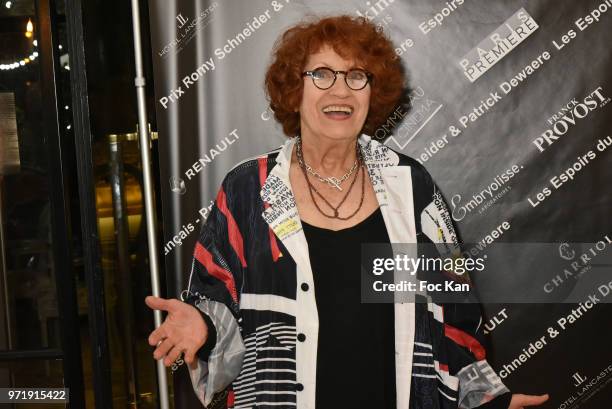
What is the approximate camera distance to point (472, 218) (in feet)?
7.16

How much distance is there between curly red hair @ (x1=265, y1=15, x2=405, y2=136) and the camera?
1699 millimetres

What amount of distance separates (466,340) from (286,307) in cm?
57

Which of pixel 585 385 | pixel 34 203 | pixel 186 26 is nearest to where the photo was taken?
pixel 186 26

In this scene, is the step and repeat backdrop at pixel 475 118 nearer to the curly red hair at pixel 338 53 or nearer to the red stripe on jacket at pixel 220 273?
the curly red hair at pixel 338 53

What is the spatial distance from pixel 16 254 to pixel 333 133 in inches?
67.6

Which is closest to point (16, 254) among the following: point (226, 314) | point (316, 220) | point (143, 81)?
point (143, 81)

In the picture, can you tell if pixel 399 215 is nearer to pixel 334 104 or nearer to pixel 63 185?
pixel 334 104

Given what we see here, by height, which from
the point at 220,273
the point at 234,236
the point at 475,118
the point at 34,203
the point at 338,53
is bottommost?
the point at 220,273

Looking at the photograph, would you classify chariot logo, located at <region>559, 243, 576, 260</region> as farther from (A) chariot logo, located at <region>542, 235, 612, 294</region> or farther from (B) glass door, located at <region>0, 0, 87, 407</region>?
(B) glass door, located at <region>0, 0, 87, 407</region>

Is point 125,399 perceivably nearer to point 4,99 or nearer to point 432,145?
point 4,99

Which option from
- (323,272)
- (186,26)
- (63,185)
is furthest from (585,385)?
(63,185)

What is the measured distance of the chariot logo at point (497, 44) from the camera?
6.88 ft

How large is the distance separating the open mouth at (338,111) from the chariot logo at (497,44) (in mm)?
672

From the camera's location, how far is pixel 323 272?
5.29ft
